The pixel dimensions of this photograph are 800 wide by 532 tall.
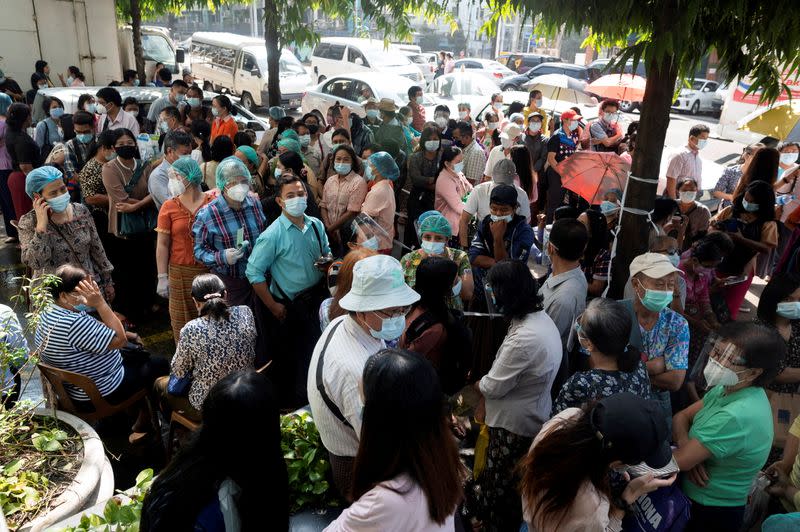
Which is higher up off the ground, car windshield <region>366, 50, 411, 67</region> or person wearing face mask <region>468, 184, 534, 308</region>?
Result: car windshield <region>366, 50, 411, 67</region>

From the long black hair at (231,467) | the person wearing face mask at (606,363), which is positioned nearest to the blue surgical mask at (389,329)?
the long black hair at (231,467)

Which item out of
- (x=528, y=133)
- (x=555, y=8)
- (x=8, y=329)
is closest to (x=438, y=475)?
(x=8, y=329)

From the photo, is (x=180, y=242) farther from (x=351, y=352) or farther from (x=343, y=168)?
(x=351, y=352)

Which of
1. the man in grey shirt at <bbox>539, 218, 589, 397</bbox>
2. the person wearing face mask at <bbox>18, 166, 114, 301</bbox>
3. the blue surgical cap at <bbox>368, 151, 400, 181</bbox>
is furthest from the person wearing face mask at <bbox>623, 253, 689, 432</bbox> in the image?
the person wearing face mask at <bbox>18, 166, 114, 301</bbox>

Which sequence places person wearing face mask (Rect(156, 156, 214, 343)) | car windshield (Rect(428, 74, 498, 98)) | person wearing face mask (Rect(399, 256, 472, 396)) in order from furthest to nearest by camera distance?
car windshield (Rect(428, 74, 498, 98)) < person wearing face mask (Rect(156, 156, 214, 343)) < person wearing face mask (Rect(399, 256, 472, 396))

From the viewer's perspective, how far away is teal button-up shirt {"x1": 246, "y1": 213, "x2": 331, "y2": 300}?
436cm

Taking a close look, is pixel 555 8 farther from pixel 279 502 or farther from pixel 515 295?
pixel 279 502

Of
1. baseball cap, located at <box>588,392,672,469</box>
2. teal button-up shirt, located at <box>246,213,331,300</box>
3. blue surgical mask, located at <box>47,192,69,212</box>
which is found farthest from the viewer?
blue surgical mask, located at <box>47,192,69,212</box>

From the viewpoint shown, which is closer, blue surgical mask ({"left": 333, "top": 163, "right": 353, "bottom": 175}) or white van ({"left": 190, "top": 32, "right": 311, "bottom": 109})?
blue surgical mask ({"left": 333, "top": 163, "right": 353, "bottom": 175})

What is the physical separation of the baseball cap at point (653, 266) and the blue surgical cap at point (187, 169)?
343 centimetres

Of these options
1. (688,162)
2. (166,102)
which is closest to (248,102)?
(166,102)

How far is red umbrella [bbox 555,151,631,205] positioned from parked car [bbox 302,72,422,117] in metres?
8.40

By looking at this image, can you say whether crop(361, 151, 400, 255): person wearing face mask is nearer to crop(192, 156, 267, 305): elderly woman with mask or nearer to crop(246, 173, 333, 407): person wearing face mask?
crop(246, 173, 333, 407): person wearing face mask

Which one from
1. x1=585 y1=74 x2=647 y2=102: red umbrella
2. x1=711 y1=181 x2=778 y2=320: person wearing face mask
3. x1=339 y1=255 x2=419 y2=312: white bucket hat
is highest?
x1=585 y1=74 x2=647 y2=102: red umbrella
